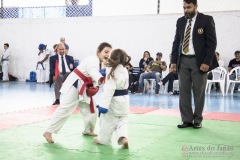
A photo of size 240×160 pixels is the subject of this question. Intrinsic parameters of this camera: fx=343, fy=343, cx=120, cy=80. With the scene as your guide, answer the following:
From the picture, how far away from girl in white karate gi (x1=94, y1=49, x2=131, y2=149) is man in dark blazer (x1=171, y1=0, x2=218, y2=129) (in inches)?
57.0

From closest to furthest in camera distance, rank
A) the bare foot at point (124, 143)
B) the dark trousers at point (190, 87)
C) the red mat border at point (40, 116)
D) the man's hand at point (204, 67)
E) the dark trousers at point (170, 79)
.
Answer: the bare foot at point (124, 143), the man's hand at point (204, 67), the dark trousers at point (190, 87), the red mat border at point (40, 116), the dark trousers at point (170, 79)

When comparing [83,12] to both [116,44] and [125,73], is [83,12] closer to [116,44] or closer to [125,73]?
[116,44]

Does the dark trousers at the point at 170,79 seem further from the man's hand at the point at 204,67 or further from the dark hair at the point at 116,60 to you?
the dark hair at the point at 116,60

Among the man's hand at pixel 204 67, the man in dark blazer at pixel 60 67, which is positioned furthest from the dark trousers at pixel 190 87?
the man in dark blazer at pixel 60 67

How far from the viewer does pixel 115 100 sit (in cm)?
382

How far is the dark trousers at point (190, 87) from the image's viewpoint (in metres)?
4.93

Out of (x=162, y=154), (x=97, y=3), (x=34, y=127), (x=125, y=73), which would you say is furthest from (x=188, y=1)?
(x=97, y=3)

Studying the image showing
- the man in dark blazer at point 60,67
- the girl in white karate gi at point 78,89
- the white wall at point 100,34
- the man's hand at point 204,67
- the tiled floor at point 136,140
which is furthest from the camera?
the white wall at point 100,34

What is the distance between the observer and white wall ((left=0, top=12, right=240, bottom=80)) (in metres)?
12.2

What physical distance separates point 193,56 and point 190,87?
18.7 inches

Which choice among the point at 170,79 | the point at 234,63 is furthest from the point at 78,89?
the point at 234,63

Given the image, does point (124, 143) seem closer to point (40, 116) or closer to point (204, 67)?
point (204, 67)

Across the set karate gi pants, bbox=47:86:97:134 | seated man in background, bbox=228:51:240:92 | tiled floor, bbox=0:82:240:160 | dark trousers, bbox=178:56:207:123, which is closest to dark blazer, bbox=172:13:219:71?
dark trousers, bbox=178:56:207:123

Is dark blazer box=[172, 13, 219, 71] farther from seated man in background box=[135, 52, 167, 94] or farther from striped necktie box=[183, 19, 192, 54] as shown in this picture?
seated man in background box=[135, 52, 167, 94]
